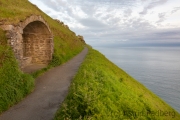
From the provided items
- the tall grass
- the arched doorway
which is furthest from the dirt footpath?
the arched doorway

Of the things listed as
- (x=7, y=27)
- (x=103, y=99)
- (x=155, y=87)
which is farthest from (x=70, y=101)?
(x=155, y=87)

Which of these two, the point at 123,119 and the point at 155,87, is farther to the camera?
the point at 155,87

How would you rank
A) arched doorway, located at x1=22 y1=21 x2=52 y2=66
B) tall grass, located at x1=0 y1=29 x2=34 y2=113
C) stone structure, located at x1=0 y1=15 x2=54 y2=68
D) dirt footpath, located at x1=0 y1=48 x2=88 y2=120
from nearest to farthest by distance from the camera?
dirt footpath, located at x1=0 y1=48 x2=88 y2=120 → tall grass, located at x1=0 y1=29 x2=34 y2=113 → stone structure, located at x1=0 y1=15 x2=54 y2=68 → arched doorway, located at x1=22 y1=21 x2=52 y2=66

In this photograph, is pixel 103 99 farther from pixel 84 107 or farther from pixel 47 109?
pixel 47 109

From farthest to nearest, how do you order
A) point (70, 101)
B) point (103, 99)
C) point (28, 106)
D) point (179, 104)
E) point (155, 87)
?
point (155, 87)
point (179, 104)
point (103, 99)
point (28, 106)
point (70, 101)

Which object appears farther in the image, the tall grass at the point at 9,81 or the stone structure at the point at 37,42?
the stone structure at the point at 37,42

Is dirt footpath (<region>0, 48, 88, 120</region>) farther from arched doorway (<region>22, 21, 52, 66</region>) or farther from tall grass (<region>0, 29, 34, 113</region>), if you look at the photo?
arched doorway (<region>22, 21, 52, 66</region>)

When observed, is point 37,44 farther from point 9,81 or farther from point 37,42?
point 9,81

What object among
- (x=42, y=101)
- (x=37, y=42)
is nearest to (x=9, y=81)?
(x=42, y=101)

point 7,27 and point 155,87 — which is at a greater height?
point 7,27

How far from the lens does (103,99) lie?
430 inches

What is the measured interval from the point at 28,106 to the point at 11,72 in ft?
8.54

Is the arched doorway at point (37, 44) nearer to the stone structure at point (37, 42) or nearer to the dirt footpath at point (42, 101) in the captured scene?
the stone structure at point (37, 42)

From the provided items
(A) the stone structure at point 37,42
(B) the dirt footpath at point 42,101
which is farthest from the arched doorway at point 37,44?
(B) the dirt footpath at point 42,101
